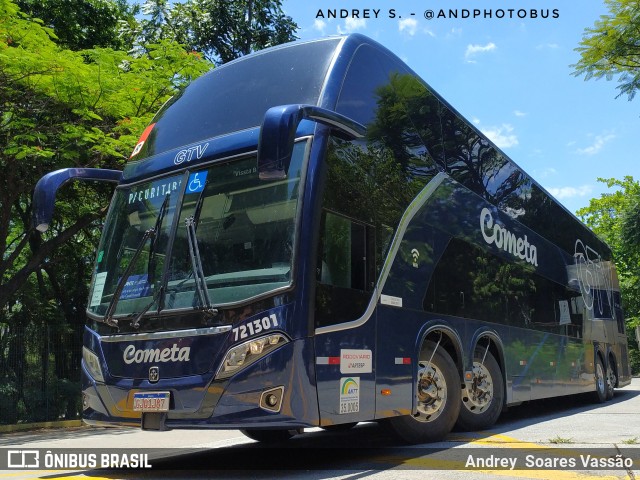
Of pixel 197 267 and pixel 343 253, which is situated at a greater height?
pixel 343 253

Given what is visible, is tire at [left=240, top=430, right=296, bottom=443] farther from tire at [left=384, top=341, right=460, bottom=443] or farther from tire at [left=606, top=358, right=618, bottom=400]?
tire at [left=606, top=358, right=618, bottom=400]

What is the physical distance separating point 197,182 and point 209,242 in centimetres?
70

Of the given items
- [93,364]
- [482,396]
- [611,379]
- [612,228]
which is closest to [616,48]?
[611,379]

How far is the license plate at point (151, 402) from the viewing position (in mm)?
6039

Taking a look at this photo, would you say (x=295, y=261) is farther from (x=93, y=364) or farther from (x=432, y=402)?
(x=432, y=402)

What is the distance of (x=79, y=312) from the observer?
21.3m

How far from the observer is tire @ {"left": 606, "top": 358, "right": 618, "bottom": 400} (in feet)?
51.6

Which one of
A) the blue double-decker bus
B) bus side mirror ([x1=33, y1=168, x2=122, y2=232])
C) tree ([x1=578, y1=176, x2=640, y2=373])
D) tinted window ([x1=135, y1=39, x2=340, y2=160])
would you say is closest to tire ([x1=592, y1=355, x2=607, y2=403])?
the blue double-decker bus

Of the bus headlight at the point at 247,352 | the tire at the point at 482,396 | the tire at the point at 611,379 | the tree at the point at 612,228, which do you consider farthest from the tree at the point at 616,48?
the tree at the point at 612,228

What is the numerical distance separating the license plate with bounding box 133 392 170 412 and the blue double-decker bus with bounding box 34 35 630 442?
1 centimetres

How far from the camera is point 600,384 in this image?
592 inches

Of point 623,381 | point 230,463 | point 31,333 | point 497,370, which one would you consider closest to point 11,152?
point 31,333

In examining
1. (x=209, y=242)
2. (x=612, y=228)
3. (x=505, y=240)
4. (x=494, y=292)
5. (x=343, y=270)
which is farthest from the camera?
(x=612, y=228)

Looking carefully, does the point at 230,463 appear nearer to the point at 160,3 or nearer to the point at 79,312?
the point at 79,312
